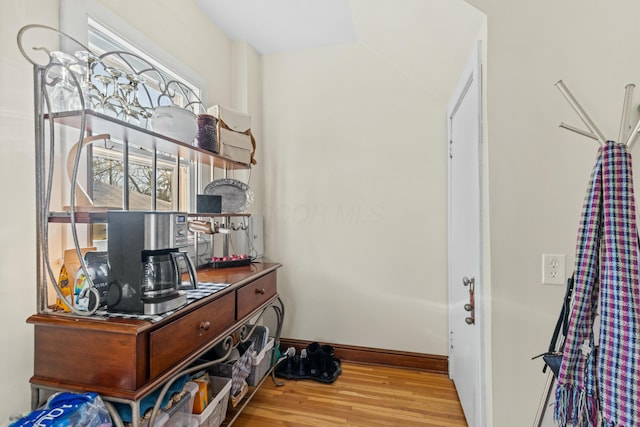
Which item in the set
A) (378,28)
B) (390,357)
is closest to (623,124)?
(378,28)

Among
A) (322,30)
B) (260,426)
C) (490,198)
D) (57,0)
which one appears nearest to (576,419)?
(490,198)

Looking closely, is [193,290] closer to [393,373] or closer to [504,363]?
[504,363]

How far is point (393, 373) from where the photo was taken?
7.54ft

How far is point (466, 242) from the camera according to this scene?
1681 millimetres

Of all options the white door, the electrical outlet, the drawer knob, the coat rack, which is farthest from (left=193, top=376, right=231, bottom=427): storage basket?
the coat rack

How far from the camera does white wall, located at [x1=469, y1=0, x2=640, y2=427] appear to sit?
3.75 feet

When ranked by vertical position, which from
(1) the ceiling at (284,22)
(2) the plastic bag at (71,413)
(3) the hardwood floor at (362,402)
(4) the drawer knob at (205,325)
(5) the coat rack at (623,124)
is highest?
(1) the ceiling at (284,22)

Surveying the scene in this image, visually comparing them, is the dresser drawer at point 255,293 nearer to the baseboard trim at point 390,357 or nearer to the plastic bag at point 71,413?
the plastic bag at point 71,413

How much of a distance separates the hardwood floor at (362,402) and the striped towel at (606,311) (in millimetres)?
1078

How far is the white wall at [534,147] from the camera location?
114cm

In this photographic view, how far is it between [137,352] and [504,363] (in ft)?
4.55

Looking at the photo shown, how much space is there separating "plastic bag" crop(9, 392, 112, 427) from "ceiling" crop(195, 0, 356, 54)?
232 cm

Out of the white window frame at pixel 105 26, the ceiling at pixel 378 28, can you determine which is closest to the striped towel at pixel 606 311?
the ceiling at pixel 378 28

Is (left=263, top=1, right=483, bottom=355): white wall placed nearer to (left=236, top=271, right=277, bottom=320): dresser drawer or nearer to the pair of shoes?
the pair of shoes
